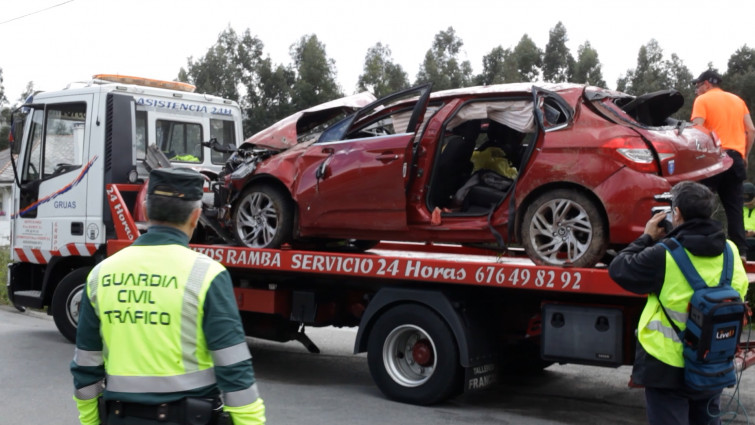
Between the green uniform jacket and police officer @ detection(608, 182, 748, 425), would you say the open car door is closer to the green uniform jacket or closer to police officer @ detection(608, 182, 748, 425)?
police officer @ detection(608, 182, 748, 425)

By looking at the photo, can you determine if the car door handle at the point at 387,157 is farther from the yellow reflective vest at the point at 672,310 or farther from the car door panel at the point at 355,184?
the yellow reflective vest at the point at 672,310

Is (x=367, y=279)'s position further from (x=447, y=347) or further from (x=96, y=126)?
(x=96, y=126)

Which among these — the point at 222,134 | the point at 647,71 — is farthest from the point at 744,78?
the point at 222,134

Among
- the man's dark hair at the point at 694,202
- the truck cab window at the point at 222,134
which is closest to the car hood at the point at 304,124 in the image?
the truck cab window at the point at 222,134

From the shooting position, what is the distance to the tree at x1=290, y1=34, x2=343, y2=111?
43.8 meters

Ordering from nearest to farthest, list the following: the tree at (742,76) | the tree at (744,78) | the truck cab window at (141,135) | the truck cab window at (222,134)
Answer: the truck cab window at (141,135) → the truck cab window at (222,134) → the tree at (744,78) → the tree at (742,76)

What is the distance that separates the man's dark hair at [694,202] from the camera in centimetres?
409

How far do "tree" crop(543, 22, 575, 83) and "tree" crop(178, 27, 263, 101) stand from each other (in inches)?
630

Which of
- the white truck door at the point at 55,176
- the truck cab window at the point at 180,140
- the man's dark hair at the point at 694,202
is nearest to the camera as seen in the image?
the man's dark hair at the point at 694,202

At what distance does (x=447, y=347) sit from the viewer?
6.56 metres

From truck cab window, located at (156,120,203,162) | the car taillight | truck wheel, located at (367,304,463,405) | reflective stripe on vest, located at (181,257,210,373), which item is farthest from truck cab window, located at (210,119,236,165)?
reflective stripe on vest, located at (181,257,210,373)

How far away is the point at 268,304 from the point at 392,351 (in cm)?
153

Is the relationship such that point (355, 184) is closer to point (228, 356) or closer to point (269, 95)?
point (228, 356)

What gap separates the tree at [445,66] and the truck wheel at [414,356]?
127 feet
